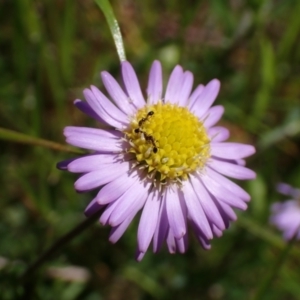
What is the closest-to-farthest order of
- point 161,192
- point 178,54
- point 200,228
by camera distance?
1. point 200,228
2. point 161,192
3. point 178,54

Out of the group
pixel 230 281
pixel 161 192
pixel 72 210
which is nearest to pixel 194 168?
pixel 161 192

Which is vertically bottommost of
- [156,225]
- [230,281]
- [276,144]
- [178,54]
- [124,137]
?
[230,281]

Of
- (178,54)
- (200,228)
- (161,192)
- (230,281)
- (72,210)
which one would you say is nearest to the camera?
(200,228)

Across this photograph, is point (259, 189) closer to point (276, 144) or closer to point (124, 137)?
point (276, 144)

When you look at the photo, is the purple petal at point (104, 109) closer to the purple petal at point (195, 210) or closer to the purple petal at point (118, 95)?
the purple petal at point (118, 95)

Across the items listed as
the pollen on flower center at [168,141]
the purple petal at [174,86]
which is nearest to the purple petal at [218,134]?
the pollen on flower center at [168,141]

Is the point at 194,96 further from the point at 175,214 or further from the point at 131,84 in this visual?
the point at 175,214

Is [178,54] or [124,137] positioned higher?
[178,54]

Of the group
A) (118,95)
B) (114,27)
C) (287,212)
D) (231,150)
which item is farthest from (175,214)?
(287,212)
